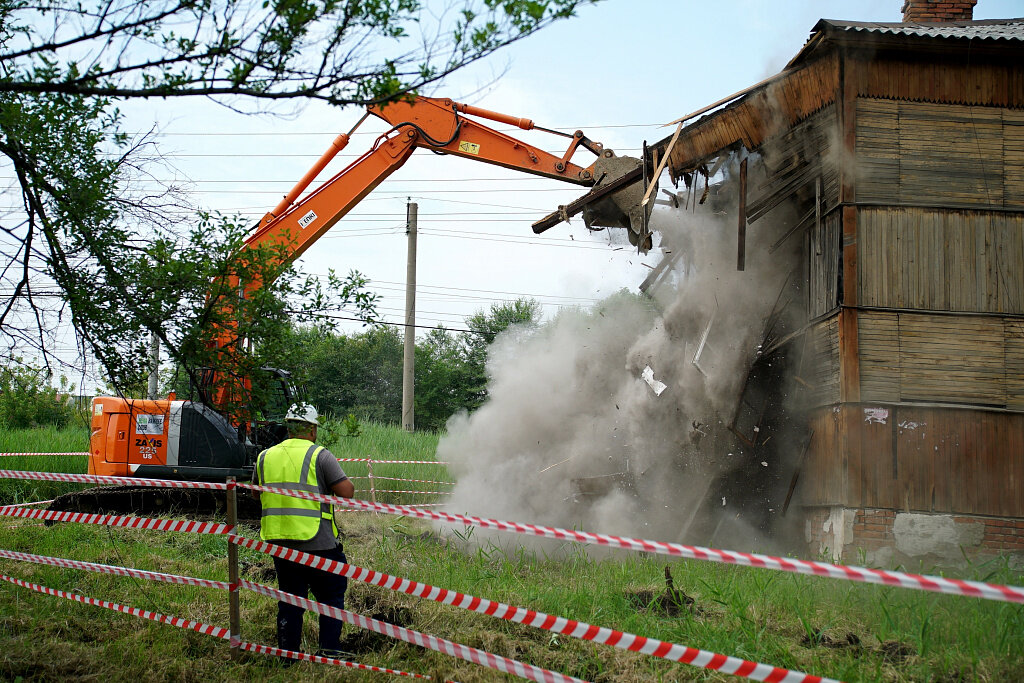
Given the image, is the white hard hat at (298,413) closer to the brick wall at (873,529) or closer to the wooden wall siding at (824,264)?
the brick wall at (873,529)

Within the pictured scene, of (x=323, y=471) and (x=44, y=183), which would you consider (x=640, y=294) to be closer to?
(x=323, y=471)

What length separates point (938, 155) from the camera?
31.5ft

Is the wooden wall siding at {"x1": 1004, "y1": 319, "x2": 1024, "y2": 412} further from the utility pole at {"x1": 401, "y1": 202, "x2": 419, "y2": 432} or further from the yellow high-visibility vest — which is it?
the utility pole at {"x1": 401, "y1": 202, "x2": 419, "y2": 432}

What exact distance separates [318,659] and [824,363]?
679 cm

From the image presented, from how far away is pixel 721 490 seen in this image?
1063 cm

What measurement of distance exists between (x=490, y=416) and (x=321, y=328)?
7335 millimetres

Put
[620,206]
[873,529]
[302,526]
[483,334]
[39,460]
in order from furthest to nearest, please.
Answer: [483,334] < [39,460] < [620,206] < [873,529] < [302,526]

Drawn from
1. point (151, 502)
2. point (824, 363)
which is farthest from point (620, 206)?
point (151, 502)

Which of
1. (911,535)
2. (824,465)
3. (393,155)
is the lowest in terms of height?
(911,535)

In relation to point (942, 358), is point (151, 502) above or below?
below

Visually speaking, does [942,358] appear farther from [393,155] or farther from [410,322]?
[410,322]

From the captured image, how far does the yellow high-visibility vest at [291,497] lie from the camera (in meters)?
5.93

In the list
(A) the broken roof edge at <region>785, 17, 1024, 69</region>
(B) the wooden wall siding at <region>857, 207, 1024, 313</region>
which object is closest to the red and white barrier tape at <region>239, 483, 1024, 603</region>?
(B) the wooden wall siding at <region>857, 207, 1024, 313</region>

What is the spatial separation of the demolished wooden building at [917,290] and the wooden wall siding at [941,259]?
0.02 m
